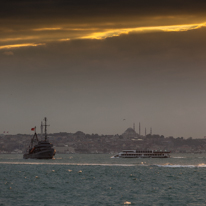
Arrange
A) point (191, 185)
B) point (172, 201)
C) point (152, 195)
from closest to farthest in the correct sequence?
point (172, 201) < point (152, 195) < point (191, 185)

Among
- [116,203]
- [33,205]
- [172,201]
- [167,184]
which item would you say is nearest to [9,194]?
[33,205]

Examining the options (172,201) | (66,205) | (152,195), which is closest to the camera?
(66,205)

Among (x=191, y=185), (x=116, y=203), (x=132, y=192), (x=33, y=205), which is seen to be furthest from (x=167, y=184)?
(x=33, y=205)

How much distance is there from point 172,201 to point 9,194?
74.8ft

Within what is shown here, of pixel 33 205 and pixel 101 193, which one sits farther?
pixel 101 193

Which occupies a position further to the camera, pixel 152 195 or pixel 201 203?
pixel 152 195

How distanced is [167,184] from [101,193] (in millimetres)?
18523

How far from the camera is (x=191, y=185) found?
8275 cm

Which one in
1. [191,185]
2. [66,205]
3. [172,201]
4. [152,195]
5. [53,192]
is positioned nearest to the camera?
[66,205]

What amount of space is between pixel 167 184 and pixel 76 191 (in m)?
18.9

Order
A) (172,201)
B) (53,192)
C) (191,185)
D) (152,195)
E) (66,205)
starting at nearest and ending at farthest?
1. (66,205)
2. (172,201)
3. (152,195)
4. (53,192)
5. (191,185)

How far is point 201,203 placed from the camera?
58.8 meters

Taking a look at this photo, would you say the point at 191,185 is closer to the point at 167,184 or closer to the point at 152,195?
the point at 167,184

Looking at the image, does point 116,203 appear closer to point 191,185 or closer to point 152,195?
point 152,195
